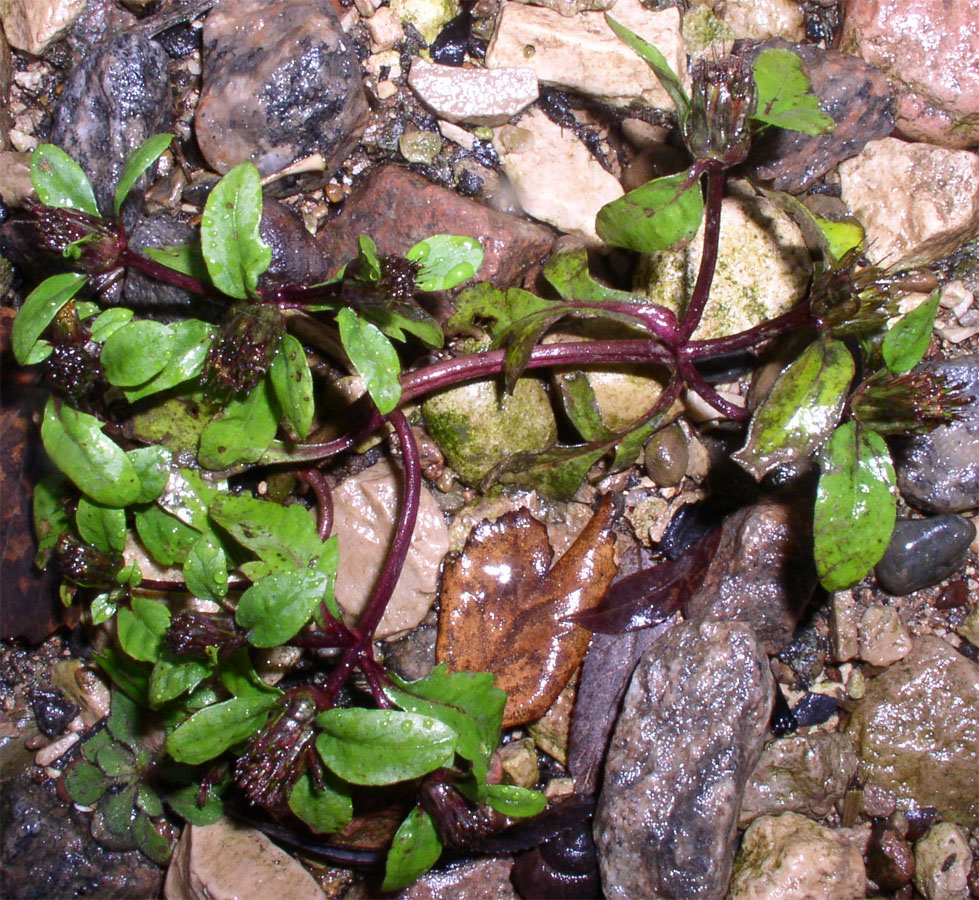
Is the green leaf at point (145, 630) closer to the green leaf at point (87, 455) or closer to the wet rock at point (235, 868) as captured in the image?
the green leaf at point (87, 455)

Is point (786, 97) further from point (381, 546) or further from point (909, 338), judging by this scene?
point (381, 546)

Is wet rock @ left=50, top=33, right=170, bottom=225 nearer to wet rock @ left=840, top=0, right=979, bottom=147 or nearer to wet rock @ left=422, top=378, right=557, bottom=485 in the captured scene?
wet rock @ left=422, top=378, right=557, bottom=485

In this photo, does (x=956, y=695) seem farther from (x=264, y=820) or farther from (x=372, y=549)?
(x=264, y=820)

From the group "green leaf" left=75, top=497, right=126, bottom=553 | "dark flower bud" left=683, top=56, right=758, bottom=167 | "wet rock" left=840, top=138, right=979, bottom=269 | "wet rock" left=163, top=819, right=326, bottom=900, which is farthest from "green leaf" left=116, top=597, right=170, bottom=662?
"wet rock" left=840, top=138, right=979, bottom=269

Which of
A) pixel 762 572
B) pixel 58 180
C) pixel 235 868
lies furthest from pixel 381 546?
pixel 58 180

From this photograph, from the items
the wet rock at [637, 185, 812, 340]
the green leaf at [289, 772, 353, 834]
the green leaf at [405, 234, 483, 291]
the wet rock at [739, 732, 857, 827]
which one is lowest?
the wet rock at [739, 732, 857, 827]

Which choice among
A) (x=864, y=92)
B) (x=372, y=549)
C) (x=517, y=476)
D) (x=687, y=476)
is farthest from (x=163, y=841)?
(x=864, y=92)
